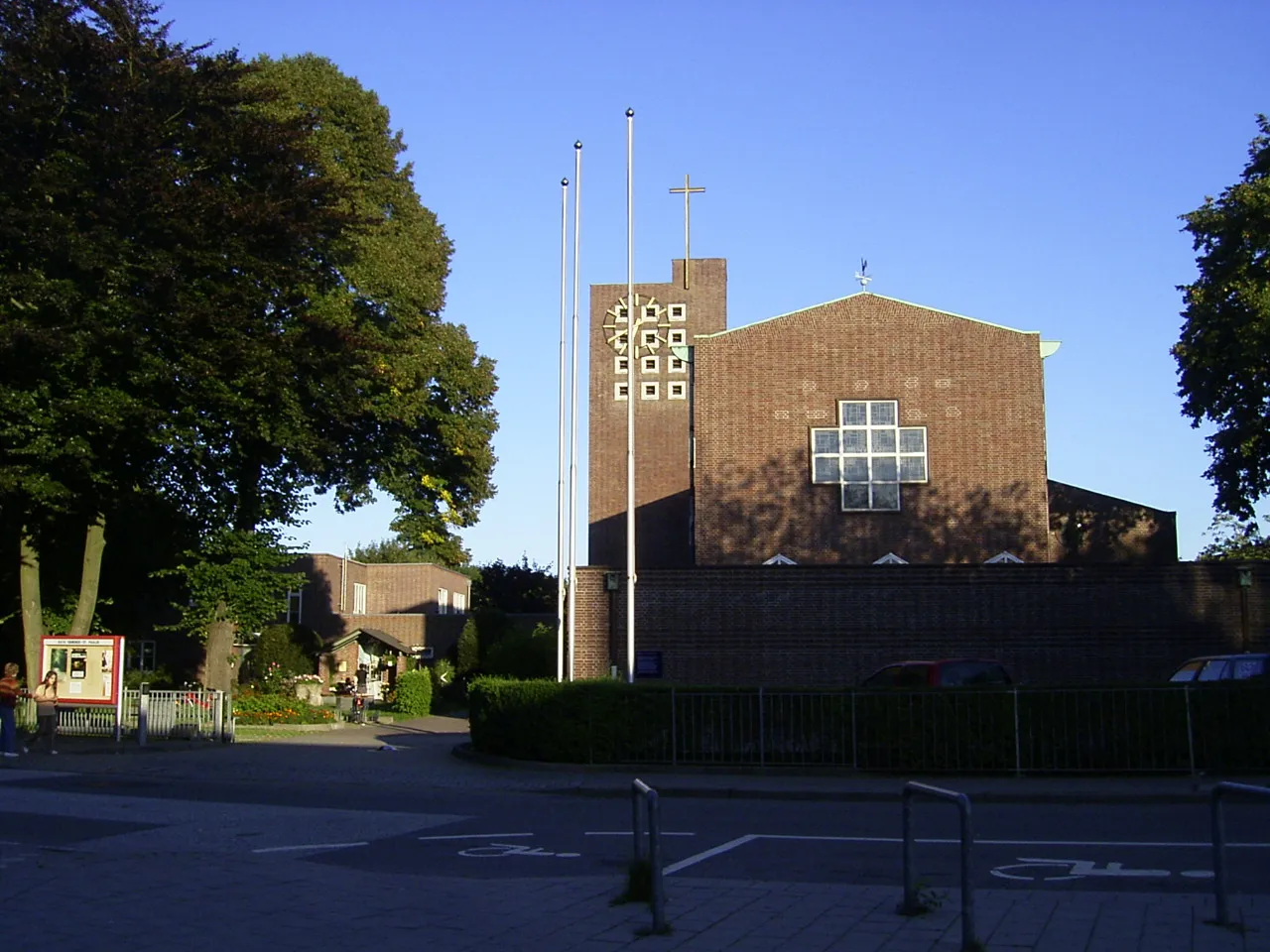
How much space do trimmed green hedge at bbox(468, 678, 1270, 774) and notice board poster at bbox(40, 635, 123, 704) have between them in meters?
9.33

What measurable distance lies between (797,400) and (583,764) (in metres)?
19.6

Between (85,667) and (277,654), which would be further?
(277,654)

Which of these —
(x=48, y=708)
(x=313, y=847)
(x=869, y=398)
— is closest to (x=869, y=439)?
(x=869, y=398)

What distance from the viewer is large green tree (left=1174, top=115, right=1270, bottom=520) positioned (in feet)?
110

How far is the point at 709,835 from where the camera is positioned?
45.8ft

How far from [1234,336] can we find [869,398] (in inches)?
387

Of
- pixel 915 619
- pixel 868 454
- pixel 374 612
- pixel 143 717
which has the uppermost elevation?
pixel 868 454

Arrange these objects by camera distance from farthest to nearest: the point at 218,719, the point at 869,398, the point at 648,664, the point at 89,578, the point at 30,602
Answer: the point at 869,398 < the point at 30,602 < the point at 648,664 < the point at 89,578 < the point at 218,719

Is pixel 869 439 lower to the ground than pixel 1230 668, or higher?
higher

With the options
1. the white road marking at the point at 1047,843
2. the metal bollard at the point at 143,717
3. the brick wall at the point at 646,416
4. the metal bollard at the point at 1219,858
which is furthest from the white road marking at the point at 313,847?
the brick wall at the point at 646,416

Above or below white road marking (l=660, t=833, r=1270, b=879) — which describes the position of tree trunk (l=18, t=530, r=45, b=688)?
above

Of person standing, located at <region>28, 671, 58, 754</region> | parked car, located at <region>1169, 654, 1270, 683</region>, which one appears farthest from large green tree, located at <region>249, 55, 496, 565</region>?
parked car, located at <region>1169, 654, 1270, 683</region>

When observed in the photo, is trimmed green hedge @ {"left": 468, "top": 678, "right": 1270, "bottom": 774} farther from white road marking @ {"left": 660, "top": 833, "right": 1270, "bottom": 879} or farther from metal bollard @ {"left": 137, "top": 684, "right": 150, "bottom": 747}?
metal bollard @ {"left": 137, "top": 684, "right": 150, "bottom": 747}

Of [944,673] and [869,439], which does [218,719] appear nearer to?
[944,673]
